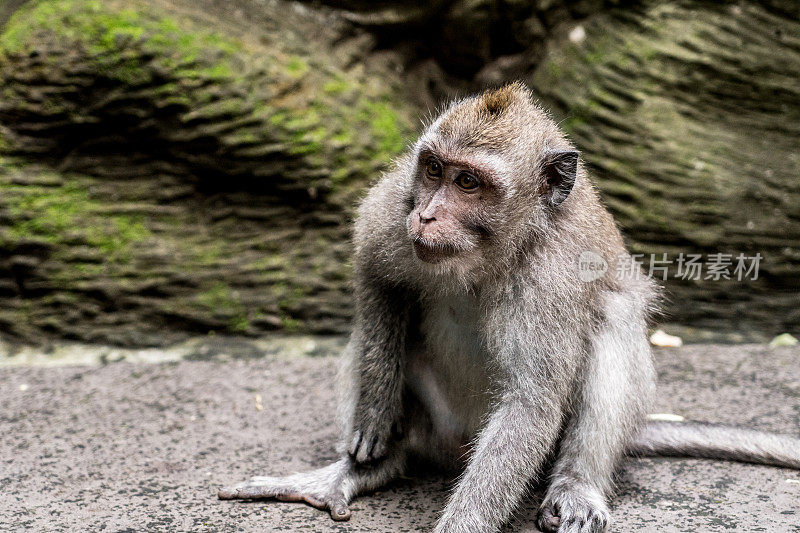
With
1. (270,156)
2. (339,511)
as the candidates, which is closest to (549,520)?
(339,511)

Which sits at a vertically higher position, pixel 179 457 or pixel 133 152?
pixel 133 152

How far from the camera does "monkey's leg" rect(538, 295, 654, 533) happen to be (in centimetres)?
432

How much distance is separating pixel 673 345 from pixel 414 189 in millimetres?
3823

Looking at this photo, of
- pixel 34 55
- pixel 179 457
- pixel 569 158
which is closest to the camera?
pixel 569 158

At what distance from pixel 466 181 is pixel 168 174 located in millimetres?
3905

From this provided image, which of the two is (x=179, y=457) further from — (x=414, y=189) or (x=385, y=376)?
(x=414, y=189)

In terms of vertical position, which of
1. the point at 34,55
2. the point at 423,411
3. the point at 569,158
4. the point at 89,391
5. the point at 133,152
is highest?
the point at 569,158

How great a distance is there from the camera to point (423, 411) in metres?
4.77

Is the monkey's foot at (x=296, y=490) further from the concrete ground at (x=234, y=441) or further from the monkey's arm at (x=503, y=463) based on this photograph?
the monkey's arm at (x=503, y=463)

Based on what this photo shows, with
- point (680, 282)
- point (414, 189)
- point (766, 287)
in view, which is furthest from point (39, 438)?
point (766, 287)
